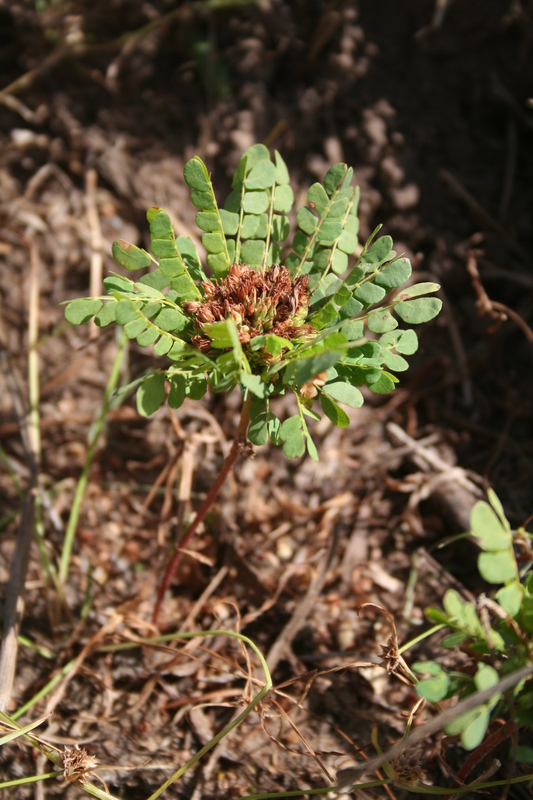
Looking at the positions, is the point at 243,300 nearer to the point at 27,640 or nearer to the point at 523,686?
the point at 523,686

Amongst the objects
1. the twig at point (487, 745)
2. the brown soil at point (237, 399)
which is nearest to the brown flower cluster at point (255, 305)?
the brown soil at point (237, 399)

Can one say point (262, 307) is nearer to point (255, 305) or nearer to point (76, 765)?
point (255, 305)

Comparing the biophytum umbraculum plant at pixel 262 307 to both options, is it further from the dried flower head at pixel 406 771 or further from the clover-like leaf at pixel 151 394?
the dried flower head at pixel 406 771

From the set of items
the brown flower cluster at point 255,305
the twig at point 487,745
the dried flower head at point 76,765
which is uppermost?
the brown flower cluster at point 255,305

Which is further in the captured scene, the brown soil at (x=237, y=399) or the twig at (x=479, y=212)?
the twig at (x=479, y=212)

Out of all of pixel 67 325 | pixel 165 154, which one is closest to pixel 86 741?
pixel 67 325

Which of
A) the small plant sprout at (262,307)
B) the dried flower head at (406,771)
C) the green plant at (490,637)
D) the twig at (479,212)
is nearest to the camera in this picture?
the green plant at (490,637)

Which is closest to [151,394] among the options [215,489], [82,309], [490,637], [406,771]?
[82,309]
